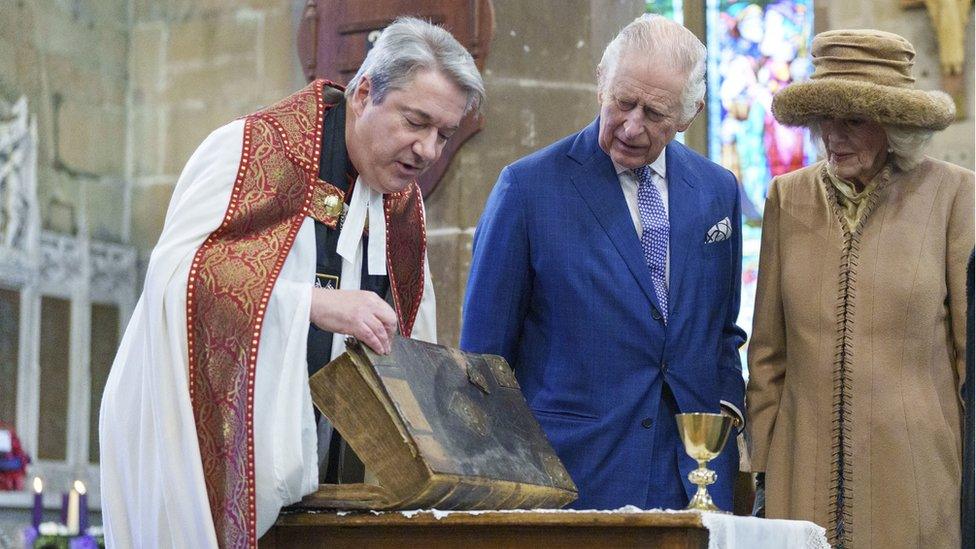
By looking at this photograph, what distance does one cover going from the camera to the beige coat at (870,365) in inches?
137

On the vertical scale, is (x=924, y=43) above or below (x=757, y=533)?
above

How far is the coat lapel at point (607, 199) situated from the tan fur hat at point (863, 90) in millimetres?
435

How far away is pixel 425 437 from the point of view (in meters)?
2.66

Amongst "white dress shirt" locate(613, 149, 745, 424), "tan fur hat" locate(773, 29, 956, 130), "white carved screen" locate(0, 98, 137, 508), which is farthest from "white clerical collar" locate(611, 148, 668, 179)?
"white carved screen" locate(0, 98, 137, 508)

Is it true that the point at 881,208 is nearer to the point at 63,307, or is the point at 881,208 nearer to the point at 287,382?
the point at 287,382

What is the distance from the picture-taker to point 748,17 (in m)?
8.36

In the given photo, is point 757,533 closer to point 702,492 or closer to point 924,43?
point 702,492

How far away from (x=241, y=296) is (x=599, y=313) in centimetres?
100

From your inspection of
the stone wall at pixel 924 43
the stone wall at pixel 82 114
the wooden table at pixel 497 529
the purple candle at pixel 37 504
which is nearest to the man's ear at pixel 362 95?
the wooden table at pixel 497 529

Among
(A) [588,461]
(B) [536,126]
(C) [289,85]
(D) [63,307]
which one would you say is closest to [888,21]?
(B) [536,126]

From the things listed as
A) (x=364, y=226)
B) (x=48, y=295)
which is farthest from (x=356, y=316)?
(x=48, y=295)

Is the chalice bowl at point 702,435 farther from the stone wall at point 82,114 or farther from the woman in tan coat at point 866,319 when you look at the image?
the stone wall at point 82,114

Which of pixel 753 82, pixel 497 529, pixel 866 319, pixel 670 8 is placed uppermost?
pixel 670 8

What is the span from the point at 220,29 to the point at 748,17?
313 centimetres
